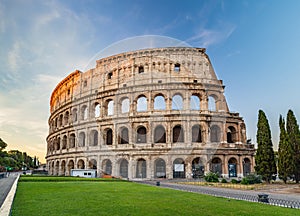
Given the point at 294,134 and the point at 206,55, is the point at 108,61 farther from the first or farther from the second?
the point at 294,134

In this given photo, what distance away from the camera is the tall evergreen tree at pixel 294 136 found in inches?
1048

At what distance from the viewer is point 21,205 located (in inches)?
420

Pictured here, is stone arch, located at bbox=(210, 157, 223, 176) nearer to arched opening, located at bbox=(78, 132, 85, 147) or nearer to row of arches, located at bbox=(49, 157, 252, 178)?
row of arches, located at bbox=(49, 157, 252, 178)

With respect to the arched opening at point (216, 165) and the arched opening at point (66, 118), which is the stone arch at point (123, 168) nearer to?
the arched opening at point (216, 165)

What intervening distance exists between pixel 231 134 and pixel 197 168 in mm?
7446

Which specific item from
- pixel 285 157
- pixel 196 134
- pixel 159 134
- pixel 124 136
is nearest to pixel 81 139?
pixel 124 136

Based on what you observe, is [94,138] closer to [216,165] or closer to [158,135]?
[158,135]

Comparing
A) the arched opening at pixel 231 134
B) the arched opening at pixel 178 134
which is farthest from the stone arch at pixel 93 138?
the arched opening at pixel 231 134

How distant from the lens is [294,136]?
2759cm

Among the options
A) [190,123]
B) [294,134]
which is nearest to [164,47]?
[190,123]

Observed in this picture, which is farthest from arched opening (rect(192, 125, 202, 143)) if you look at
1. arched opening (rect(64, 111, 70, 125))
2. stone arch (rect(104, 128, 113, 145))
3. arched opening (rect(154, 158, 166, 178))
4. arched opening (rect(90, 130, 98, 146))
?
arched opening (rect(64, 111, 70, 125))

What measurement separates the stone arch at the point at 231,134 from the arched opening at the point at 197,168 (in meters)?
6.32

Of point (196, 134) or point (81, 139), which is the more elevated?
point (196, 134)

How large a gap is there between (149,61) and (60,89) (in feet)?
66.5
